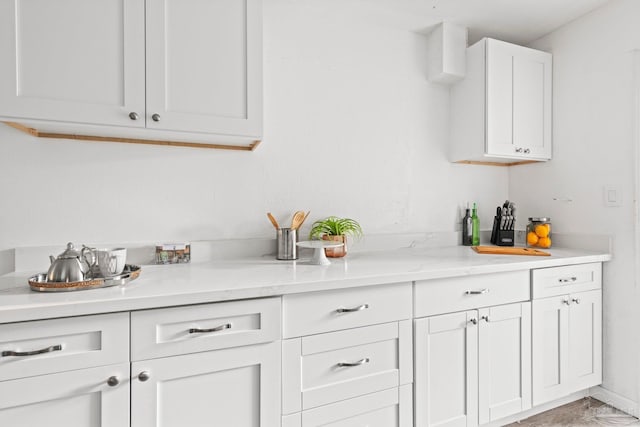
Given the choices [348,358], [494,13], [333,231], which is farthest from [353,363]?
[494,13]

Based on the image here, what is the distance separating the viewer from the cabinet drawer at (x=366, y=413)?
1.37 meters

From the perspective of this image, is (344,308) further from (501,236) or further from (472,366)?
(501,236)

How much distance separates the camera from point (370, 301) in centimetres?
147

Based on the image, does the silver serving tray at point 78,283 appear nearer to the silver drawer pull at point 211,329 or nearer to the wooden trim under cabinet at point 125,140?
the silver drawer pull at point 211,329

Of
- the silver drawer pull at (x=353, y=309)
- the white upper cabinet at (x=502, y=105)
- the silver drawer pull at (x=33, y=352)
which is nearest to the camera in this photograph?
the silver drawer pull at (x=33, y=352)

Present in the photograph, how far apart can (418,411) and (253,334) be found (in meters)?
0.85

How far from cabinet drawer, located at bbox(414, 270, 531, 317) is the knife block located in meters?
0.64

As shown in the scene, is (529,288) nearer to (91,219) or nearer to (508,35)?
(508,35)

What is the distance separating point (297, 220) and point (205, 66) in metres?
0.87

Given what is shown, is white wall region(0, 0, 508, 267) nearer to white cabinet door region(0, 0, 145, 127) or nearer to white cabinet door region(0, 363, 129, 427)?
white cabinet door region(0, 0, 145, 127)

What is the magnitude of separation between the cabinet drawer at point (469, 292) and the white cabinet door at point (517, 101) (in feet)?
2.78

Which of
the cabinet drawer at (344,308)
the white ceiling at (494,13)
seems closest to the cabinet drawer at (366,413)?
the cabinet drawer at (344,308)

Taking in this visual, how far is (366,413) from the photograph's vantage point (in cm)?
148

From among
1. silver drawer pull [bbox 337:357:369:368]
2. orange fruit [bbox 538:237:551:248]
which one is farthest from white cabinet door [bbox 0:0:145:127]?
orange fruit [bbox 538:237:551:248]
